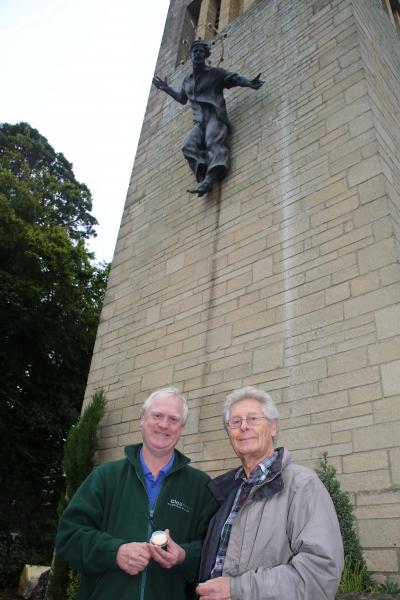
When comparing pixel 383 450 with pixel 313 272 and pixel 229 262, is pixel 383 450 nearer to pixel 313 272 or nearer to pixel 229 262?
pixel 313 272

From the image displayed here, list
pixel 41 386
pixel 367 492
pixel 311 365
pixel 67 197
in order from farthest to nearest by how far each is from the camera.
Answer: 1. pixel 67 197
2. pixel 41 386
3. pixel 311 365
4. pixel 367 492

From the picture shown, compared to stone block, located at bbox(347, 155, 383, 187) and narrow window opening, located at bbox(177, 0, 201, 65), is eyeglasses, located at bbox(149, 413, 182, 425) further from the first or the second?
narrow window opening, located at bbox(177, 0, 201, 65)

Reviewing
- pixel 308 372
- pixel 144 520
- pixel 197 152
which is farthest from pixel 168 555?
pixel 197 152

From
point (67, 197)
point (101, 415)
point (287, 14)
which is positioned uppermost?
point (67, 197)

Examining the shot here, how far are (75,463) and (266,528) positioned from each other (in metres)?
4.23

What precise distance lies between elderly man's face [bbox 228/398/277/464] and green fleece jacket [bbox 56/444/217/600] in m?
0.35

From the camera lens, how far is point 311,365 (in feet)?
13.0

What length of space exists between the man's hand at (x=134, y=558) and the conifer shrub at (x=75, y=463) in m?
3.60

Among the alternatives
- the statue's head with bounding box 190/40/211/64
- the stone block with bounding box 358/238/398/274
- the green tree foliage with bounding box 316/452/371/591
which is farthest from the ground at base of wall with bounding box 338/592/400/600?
the statue's head with bounding box 190/40/211/64

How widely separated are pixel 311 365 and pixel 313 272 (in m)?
0.91

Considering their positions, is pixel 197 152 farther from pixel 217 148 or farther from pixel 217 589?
pixel 217 589

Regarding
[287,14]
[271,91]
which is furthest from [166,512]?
[287,14]

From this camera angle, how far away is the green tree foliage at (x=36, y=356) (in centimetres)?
988

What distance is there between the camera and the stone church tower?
11.8 feet
